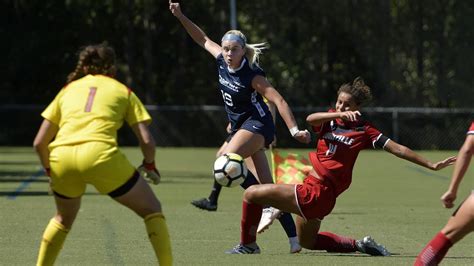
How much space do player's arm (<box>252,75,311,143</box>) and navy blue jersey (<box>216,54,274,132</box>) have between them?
11 centimetres

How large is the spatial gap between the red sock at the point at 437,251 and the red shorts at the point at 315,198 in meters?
1.92

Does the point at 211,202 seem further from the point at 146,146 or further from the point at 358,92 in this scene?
the point at 146,146

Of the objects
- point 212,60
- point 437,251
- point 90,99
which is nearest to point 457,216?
point 437,251

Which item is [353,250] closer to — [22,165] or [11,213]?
[11,213]

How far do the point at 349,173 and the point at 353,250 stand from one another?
0.90 metres

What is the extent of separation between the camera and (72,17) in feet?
127

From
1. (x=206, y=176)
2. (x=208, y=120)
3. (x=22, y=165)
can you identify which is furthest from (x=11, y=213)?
(x=208, y=120)

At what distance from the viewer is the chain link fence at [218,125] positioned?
1438 inches

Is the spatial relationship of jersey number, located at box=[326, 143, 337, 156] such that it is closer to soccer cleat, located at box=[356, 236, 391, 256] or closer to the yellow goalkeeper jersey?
soccer cleat, located at box=[356, 236, 391, 256]

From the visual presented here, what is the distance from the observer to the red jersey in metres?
9.95

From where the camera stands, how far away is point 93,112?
7707mm

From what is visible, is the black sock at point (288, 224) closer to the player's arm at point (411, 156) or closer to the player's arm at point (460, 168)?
the player's arm at point (411, 156)

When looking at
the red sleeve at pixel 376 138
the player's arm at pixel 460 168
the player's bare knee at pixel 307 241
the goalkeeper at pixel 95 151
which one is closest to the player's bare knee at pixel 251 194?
the player's bare knee at pixel 307 241

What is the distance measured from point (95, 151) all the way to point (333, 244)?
3.54 meters
